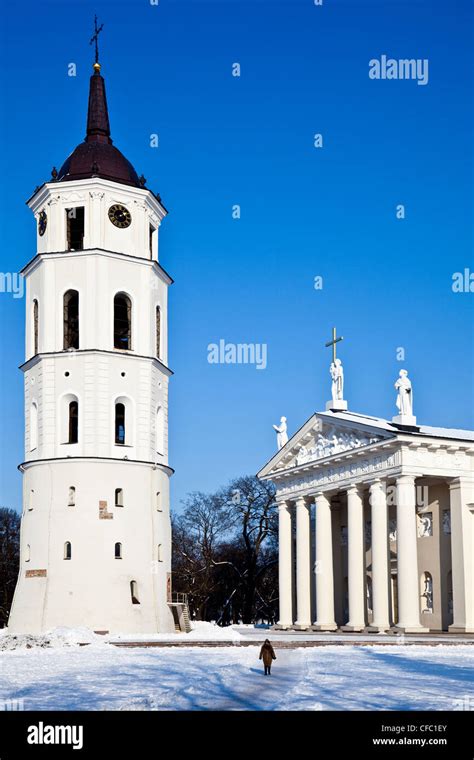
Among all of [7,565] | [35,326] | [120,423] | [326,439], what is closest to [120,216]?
[35,326]

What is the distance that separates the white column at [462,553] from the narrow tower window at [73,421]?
58.2 feet

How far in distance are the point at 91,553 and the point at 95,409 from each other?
6755mm

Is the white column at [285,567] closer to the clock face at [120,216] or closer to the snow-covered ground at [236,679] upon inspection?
the clock face at [120,216]

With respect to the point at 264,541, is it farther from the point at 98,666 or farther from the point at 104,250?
the point at 98,666

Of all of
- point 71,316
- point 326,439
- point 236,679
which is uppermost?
point 71,316

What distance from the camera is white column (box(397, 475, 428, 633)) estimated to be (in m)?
44.9

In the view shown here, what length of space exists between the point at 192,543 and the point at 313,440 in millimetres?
32529

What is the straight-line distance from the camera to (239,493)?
79188mm

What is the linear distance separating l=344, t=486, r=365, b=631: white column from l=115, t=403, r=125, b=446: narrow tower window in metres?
11.6

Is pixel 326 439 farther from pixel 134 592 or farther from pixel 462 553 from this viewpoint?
pixel 134 592

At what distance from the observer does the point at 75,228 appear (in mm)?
53562

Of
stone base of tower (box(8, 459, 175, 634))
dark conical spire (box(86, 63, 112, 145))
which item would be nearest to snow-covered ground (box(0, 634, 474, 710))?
stone base of tower (box(8, 459, 175, 634))

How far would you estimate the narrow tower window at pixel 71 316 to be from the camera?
5150 cm
